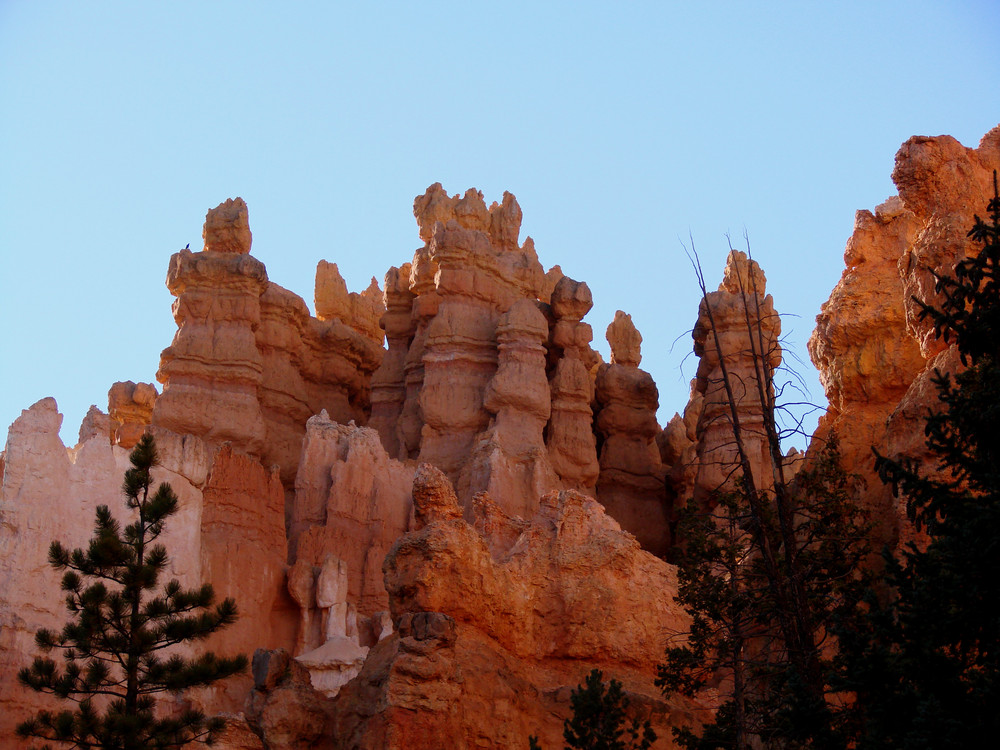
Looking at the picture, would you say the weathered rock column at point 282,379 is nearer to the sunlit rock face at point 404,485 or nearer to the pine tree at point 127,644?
the sunlit rock face at point 404,485

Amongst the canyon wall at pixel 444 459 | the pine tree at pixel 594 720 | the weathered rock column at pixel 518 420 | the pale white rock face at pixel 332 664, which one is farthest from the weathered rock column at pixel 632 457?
the pine tree at pixel 594 720

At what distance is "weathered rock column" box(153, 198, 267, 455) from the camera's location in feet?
123

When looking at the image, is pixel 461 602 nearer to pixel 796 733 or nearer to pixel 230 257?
pixel 796 733

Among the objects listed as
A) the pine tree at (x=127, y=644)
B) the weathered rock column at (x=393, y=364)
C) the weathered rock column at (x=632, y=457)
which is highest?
the weathered rock column at (x=393, y=364)

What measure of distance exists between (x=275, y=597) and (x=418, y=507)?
12.0 meters

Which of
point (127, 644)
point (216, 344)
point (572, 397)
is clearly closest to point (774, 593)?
point (127, 644)

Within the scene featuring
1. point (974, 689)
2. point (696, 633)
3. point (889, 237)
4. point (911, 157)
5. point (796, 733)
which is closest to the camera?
point (974, 689)

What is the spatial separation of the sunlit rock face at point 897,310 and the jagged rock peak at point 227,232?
1990 cm

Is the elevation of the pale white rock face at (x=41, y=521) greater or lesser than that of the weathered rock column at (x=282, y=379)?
lesser

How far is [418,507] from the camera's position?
22531 millimetres

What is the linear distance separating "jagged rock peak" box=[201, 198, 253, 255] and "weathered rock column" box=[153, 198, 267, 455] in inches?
1.1

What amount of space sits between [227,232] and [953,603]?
3122 cm

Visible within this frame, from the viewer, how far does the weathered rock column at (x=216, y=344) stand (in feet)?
123

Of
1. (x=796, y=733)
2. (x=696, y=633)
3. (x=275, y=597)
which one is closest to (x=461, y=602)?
(x=696, y=633)
